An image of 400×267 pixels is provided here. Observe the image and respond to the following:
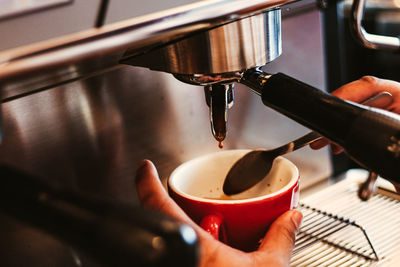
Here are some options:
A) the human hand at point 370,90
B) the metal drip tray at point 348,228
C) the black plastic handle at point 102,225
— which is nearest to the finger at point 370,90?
the human hand at point 370,90

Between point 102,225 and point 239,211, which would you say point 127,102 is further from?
point 102,225

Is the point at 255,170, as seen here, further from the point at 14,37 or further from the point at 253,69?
the point at 14,37

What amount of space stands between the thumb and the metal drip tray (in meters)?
0.09

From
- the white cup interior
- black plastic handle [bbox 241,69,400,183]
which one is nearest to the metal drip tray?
the white cup interior

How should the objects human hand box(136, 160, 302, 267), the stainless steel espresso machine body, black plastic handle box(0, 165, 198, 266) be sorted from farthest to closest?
the stainless steel espresso machine body, human hand box(136, 160, 302, 267), black plastic handle box(0, 165, 198, 266)

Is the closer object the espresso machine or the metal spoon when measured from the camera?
the espresso machine

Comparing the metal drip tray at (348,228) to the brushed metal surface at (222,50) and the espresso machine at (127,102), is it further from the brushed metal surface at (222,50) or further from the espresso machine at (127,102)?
the brushed metal surface at (222,50)

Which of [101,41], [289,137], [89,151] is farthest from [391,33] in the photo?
[101,41]

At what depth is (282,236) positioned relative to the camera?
14.2 inches

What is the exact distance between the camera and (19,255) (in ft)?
1.48

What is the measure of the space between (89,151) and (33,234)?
0.09m

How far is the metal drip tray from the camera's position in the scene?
460 millimetres

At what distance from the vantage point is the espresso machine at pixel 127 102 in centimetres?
21

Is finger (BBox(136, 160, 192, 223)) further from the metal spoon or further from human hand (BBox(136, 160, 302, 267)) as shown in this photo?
the metal spoon
